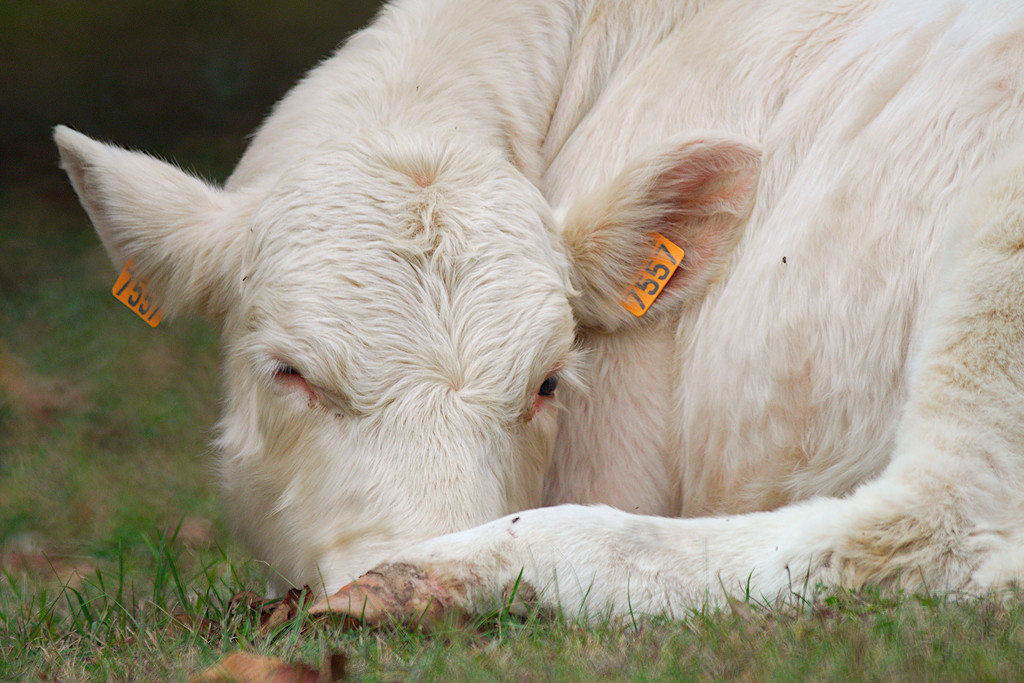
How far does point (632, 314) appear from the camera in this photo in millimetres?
3396

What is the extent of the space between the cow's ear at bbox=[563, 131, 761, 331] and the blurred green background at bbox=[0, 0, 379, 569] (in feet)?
4.16

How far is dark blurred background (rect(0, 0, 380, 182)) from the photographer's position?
10.6 m

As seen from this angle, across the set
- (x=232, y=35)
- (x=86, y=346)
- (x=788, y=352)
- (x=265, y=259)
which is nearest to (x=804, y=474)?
(x=788, y=352)

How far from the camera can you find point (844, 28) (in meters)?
3.44

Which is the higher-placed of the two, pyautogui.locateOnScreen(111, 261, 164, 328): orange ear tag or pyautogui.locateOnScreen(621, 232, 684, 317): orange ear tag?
pyautogui.locateOnScreen(621, 232, 684, 317): orange ear tag

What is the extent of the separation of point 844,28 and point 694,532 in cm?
164

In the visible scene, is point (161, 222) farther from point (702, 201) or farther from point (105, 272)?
point (105, 272)

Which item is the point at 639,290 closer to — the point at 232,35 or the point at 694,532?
the point at 694,532

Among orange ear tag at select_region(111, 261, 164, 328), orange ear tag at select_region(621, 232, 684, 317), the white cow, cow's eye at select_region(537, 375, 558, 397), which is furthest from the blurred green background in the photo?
orange ear tag at select_region(621, 232, 684, 317)

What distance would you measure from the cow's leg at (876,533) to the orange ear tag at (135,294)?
4.58 feet

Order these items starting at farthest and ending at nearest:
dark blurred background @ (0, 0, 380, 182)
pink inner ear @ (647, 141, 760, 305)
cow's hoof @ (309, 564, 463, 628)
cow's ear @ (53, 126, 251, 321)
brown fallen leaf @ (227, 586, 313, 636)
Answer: dark blurred background @ (0, 0, 380, 182) → cow's ear @ (53, 126, 251, 321) → pink inner ear @ (647, 141, 760, 305) → brown fallen leaf @ (227, 586, 313, 636) → cow's hoof @ (309, 564, 463, 628)

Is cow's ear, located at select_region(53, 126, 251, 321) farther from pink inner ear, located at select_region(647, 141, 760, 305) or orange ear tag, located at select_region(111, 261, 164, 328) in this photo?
pink inner ear, located at select_region(647, 141, 760, 305)

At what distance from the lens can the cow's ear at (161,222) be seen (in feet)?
11.0

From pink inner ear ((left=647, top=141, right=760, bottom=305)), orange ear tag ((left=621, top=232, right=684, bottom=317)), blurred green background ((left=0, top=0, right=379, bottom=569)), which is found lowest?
blurred green background ((left=0, top=0, right=379, bottom=569))
